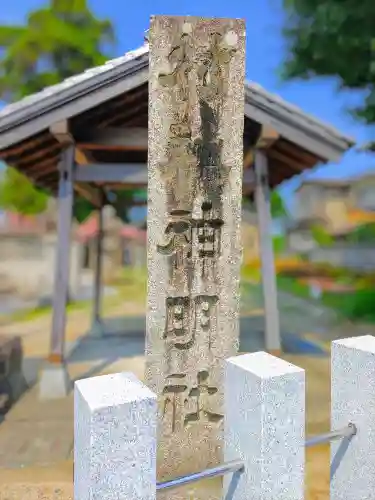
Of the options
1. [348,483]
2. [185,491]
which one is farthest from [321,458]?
[185,491]

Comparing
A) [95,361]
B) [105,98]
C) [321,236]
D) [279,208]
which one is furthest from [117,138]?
[279,208]

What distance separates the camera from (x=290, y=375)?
2363 mm

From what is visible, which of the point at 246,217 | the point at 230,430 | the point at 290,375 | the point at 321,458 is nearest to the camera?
the point at 290,375

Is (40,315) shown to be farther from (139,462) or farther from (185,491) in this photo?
(139,462)

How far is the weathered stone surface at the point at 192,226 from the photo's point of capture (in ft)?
11.0

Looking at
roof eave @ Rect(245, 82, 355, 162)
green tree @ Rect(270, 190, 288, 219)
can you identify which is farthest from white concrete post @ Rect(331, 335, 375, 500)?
green tree @ Rect(270, 190, 288, 219)

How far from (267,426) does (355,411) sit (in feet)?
3.04

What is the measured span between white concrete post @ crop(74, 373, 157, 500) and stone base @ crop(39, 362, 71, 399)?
3.93 m

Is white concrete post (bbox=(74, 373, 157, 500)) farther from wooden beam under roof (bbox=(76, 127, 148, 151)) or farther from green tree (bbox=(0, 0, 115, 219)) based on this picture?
green tree (bbox=(0, 0, 115, 219))

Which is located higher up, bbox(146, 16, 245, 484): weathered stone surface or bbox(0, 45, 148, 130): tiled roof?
bbox(0, 45, 148, 130): tiled roof

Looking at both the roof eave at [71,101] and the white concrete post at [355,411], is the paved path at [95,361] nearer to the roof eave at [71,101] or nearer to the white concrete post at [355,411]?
the white concrete post at [355,411]

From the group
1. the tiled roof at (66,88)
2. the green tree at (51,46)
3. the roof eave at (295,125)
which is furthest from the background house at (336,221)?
the tiled roof at (66,88)

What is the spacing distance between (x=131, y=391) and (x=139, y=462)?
31 centimetres

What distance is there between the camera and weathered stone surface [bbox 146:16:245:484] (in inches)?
132
